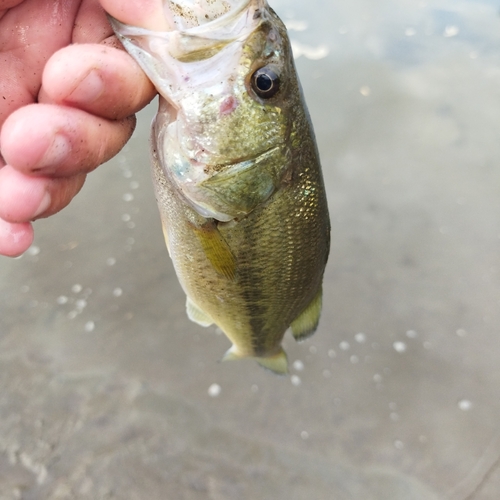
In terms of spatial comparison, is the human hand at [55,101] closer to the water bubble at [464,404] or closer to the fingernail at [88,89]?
the fingernail at [88,89]

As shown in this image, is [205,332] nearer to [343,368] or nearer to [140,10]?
[343,368]

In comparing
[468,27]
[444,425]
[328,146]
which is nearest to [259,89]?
[444,425]

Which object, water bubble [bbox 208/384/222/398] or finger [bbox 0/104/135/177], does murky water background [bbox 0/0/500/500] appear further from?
finger [bbox 0/104/135/177]

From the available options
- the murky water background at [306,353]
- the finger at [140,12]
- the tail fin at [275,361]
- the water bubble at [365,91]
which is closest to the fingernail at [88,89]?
the finger at [140,12]

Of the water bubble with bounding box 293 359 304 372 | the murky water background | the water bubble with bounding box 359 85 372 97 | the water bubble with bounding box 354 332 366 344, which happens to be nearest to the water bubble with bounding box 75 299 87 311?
the murky water background

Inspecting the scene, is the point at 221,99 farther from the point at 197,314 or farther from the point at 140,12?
the point at 197,314
